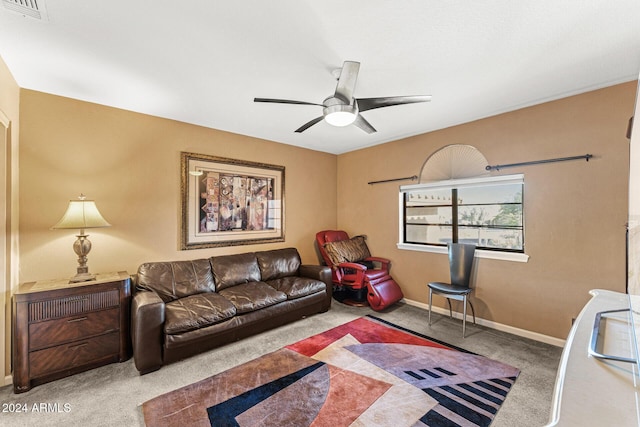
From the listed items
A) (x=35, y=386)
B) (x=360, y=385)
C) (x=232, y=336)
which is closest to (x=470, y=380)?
(x=360, y=385)

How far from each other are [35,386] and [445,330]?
13.1ft

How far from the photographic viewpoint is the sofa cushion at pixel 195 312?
2.44 m

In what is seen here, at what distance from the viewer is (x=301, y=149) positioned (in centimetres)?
473

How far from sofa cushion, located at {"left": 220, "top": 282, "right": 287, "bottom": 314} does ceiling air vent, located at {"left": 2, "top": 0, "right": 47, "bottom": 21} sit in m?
2.65

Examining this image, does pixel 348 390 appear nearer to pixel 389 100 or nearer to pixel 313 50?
pixel 389 100

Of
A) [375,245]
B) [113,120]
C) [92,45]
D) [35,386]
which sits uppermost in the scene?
[92,45]

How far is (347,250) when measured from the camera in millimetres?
4301

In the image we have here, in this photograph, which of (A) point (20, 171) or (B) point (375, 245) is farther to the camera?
(B) point (375, 245)

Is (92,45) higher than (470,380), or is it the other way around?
(92,45)

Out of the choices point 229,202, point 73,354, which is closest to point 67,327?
point 73,354

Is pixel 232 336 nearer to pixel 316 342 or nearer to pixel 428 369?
pixel 316 342

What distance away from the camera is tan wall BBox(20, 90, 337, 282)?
2557mm

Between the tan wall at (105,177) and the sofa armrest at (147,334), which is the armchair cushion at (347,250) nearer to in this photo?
the tan wall at (105,177)

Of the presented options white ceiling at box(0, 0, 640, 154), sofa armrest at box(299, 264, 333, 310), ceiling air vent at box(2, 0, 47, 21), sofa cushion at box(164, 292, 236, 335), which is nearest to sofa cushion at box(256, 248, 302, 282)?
sofa armrest at box(299, 264, 333, 310)
